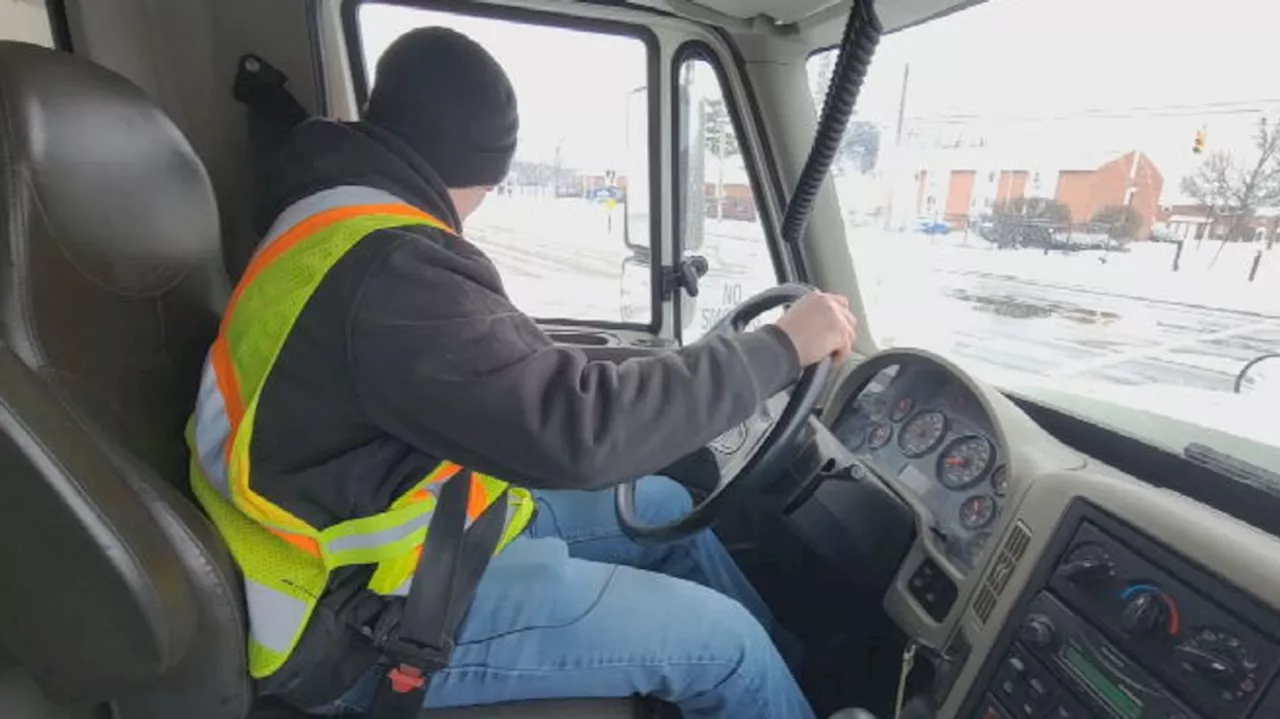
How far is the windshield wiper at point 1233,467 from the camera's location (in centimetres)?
108

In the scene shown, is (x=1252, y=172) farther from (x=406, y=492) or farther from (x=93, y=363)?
(x=93, y=363)

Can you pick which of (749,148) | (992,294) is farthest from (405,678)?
(749,148)

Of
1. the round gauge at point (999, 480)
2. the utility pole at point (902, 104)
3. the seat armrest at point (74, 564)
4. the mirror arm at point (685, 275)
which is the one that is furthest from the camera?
the mirror arm at point (685, 275)

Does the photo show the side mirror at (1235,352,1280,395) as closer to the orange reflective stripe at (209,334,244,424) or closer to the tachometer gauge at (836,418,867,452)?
the tachometer gauge at (836,418,867,452)

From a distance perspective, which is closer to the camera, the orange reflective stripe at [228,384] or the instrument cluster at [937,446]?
the orange reflective stripe at [228,384]

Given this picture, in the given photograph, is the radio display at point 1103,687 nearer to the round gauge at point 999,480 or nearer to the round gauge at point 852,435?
the round gauge at point 999,480

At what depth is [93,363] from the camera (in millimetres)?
952

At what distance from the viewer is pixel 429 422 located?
89cm

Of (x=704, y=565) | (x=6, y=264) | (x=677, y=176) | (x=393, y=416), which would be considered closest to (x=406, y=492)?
(x=393, y=416)

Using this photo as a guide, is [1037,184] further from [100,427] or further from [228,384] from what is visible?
[100,427]

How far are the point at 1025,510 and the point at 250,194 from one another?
189 centimetres

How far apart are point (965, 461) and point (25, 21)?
173 centimetres

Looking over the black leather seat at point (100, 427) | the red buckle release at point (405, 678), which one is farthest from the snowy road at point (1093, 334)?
the red buckle release at point (405, 678)

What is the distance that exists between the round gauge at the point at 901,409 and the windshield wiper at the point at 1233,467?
1.43 feet
